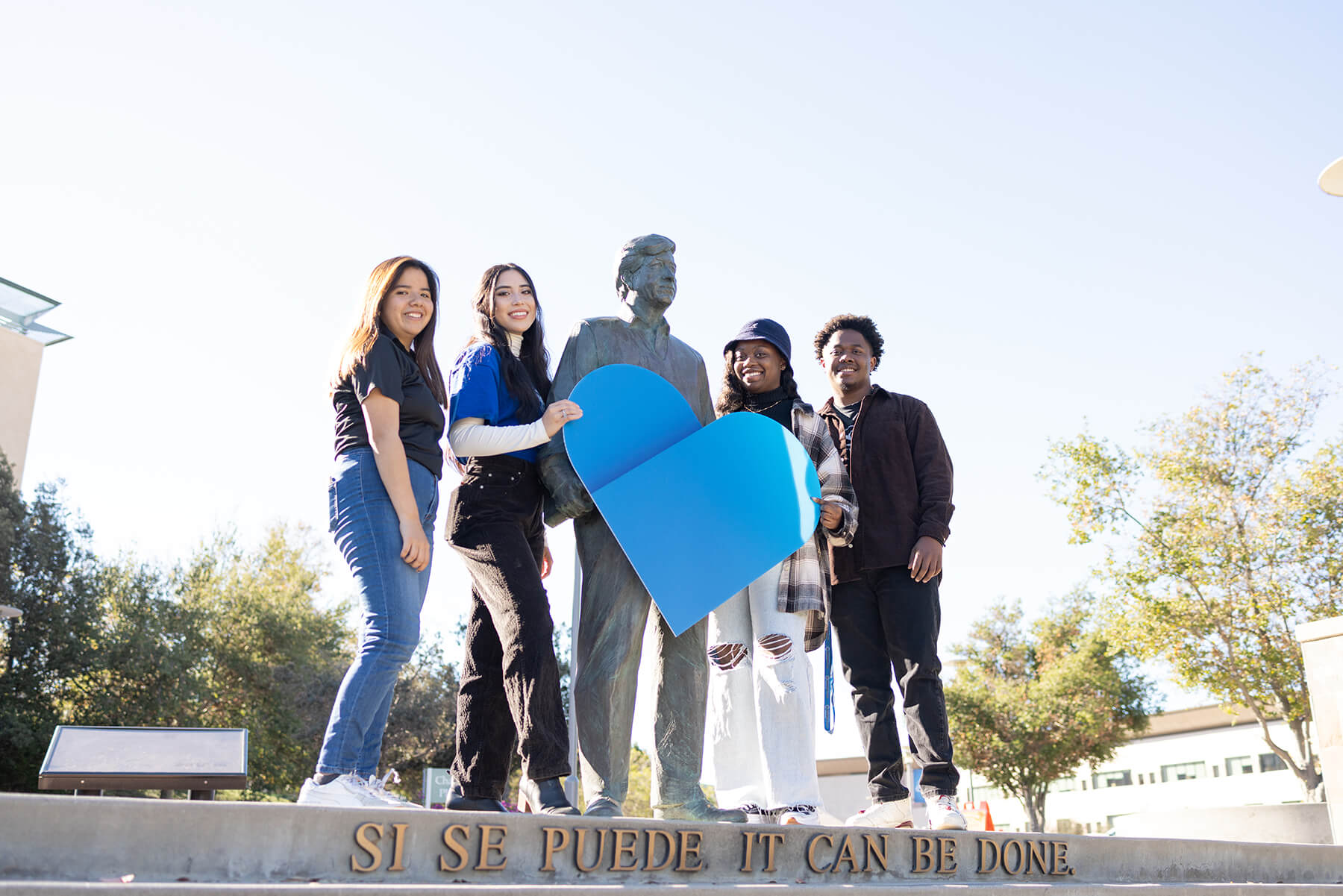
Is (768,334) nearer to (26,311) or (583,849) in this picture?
(583,849)

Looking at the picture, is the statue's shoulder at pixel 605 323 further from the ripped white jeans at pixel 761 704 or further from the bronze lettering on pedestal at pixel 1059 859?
the bronze lettering on pedestal at pixel 1059 859

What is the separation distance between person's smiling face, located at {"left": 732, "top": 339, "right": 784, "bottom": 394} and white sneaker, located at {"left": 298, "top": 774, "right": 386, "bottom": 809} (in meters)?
2.29

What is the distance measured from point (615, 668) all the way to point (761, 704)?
0.60 meters

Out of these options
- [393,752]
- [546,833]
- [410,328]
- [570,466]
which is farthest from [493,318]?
[393,752]

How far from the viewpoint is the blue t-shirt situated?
12.9 feet

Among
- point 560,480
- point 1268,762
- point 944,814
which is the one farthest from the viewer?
point 1268,762

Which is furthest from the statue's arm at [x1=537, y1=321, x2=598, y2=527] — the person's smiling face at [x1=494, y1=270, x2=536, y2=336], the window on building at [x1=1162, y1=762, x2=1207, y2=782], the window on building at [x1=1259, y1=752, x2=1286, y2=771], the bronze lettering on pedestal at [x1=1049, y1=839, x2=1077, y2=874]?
the window on building at [x1=1162, y1=762, x2=1207, y2=782]

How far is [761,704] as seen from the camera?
4137mm

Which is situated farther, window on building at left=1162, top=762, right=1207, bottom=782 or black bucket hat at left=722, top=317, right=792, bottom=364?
window on building at left=1162, top=762, right=1207, bottom=782

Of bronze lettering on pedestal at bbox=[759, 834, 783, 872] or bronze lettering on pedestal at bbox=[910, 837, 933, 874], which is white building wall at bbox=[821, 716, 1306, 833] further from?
bronze lettering on pedestal at bbox=[759, 834, 783, 872]

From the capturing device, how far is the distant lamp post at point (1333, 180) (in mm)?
8789

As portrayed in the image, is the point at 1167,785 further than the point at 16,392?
Yes

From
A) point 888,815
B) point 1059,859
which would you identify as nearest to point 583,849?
point 888,815

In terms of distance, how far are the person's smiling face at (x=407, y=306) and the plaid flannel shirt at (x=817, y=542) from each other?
157 centimetres
